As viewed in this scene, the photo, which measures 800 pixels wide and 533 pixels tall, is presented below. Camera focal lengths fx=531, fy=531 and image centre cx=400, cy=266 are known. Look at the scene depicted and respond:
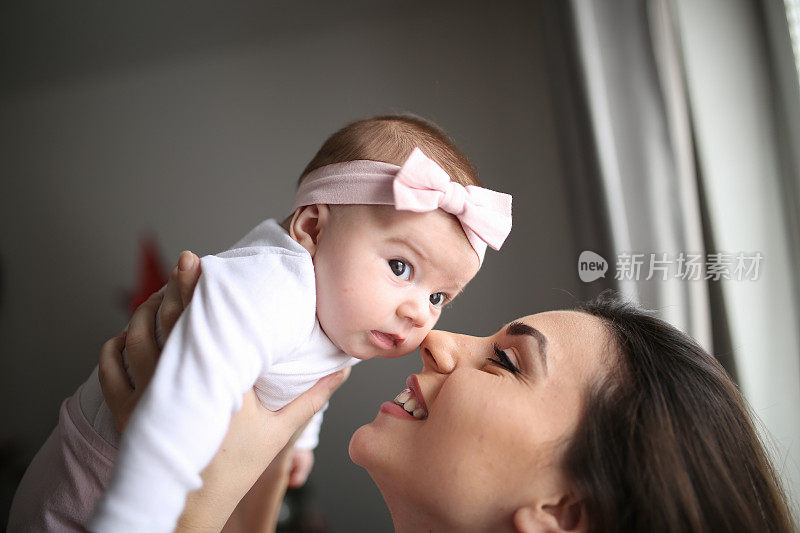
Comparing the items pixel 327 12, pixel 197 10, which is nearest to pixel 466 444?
pixel 327 12

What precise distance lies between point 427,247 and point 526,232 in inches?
30.0

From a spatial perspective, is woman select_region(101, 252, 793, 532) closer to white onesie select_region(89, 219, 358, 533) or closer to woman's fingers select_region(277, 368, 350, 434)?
woman's fingers select_region(277, 368, 350, 434)

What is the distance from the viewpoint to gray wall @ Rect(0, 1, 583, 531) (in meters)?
1.86

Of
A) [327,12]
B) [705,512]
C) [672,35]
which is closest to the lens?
[705,512]

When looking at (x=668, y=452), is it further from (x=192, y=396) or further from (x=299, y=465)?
(x=299, y=465)

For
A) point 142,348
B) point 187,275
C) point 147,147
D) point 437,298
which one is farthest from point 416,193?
point 147,147

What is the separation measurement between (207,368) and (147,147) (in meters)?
1.46

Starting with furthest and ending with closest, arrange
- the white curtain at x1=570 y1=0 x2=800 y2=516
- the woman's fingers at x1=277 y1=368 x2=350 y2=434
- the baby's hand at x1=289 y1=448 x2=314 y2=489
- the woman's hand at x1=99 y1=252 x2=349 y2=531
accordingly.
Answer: the baby's hand at x1=289 y1=448 x2=314 y2=489
the white curtain at x1=570 y1=0 x2=800 y2=516
the woman's fingers at x1=277 y1=368 x2=350 y2=434
the woman's hand at x1=99 y1=252 x2=349 y2=531

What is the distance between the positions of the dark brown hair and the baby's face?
0.36 metres

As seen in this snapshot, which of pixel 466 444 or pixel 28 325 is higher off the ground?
pixel 28 325

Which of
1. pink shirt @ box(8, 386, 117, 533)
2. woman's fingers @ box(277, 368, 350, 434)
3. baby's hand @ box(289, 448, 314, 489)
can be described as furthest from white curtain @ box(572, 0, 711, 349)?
pink shirt @ box(8, 386, 117, 533)

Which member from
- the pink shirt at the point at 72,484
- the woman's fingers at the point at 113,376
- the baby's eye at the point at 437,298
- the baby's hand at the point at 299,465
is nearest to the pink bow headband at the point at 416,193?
the baby's eye at the point at 437,298

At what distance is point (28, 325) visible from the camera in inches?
76.2

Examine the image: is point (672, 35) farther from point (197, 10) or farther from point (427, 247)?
point (197, 10)
